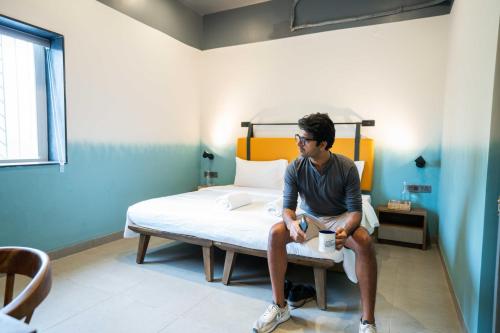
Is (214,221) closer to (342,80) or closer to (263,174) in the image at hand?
(263,174)

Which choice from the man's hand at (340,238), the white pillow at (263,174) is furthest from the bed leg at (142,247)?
the man's hand at (340,238)

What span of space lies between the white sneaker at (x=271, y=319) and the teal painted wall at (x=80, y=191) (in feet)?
6.88

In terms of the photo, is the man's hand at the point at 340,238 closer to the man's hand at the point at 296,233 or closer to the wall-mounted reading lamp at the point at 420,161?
the man's hand at the point at 296,233

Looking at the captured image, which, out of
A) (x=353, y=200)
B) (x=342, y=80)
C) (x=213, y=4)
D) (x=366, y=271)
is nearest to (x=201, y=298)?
(x=366, y=271)

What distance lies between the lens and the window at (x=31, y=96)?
255cm

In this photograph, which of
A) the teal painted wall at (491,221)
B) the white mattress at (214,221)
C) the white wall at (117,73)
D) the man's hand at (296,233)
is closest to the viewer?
the teal painted wall at (491,221)

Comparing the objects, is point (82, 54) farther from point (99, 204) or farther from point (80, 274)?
point (80, 274)

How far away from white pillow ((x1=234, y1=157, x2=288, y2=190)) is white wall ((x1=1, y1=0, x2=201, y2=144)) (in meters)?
1.06

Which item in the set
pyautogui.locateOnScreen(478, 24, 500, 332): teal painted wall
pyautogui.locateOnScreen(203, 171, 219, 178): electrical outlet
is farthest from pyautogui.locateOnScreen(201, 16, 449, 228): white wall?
pyautogui.locateOnScreen(478, 24, 500, 332): teal painted wall

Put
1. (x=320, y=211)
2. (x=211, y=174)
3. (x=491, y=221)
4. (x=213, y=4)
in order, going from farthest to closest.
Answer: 1. (x=211, y=174)
2. (x=213, y=4)
3. (x=320, y=211)
4. (x=491, y=221)

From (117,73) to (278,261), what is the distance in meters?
2.66

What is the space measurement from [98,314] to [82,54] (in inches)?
91.6

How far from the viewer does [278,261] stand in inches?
72.2

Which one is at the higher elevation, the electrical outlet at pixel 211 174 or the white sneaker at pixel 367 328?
the electrical outlet at pixel 211 174
